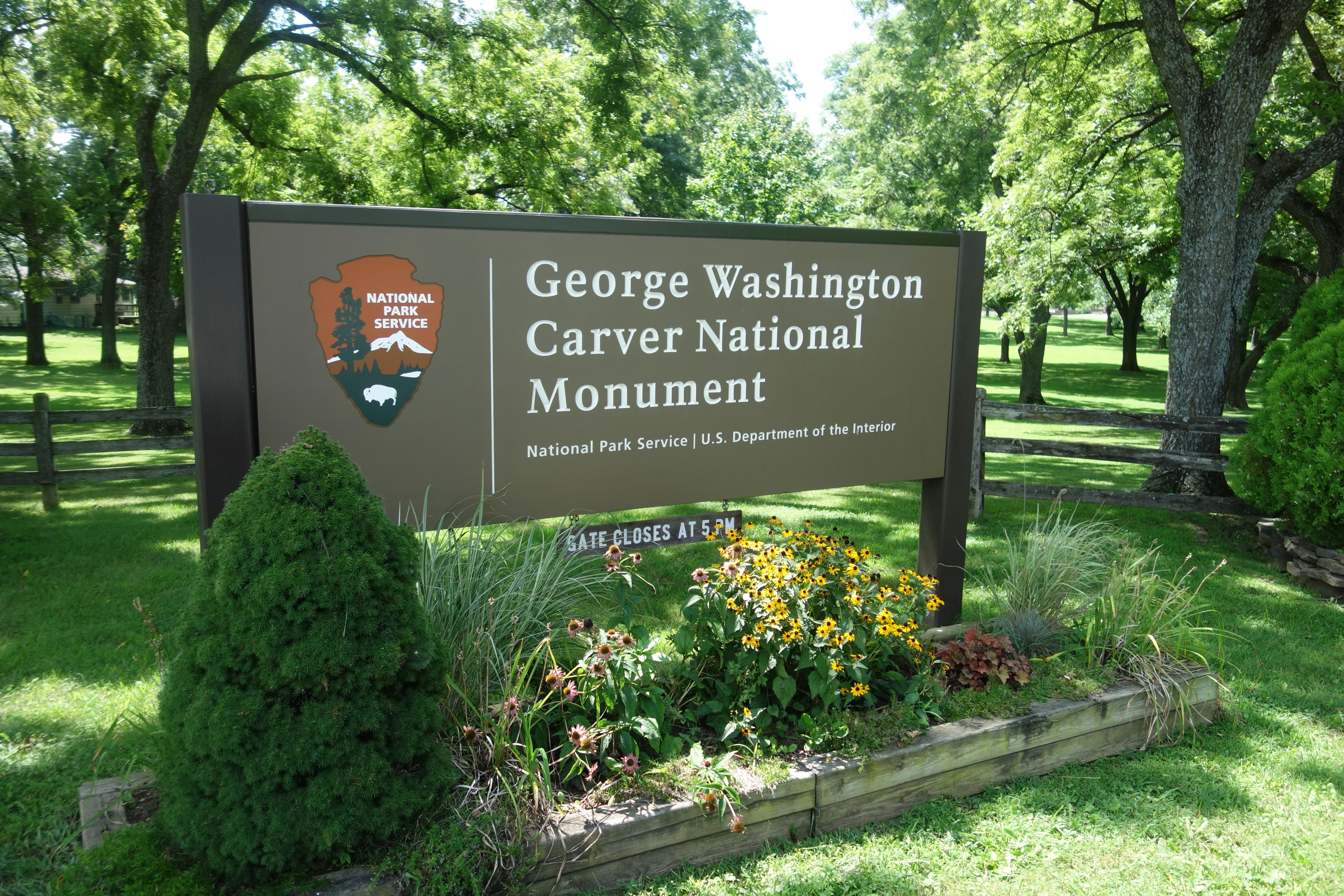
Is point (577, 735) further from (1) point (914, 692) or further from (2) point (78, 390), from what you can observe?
(2) point (78, 390)

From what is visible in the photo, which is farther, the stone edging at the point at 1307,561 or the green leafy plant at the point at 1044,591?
the stone edging at the point at 1307,561

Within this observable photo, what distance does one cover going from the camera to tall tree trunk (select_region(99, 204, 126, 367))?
25516 mm

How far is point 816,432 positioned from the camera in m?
4.74

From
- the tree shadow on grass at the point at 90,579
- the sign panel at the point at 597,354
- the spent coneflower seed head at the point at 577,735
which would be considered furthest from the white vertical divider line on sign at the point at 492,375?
the tree shadow on grass at the point at 90,579


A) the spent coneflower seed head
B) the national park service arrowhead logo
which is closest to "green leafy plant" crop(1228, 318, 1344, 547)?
the spent coneflower seed head

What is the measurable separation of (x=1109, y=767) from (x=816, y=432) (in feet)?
6.91

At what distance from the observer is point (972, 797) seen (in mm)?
3725

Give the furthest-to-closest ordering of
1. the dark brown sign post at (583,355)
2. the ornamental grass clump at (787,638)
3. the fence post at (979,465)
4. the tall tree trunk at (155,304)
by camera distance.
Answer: the tall tree trunk at (155,304), the fence post at (979,465), the ornamental grass clump at (787,638), the dark brown sign post at (583,355)

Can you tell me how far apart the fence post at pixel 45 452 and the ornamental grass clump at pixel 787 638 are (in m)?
8.24

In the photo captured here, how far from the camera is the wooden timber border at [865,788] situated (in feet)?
9.75

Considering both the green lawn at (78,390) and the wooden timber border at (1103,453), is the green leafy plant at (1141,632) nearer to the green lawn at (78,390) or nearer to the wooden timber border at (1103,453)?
the wooden timber border at (1103,453)

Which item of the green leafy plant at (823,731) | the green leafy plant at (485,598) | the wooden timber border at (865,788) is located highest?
the green leafy plant at (485,598)

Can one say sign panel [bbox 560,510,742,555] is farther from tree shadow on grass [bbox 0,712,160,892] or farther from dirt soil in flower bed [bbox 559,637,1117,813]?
tree shadow on grass [bbox 0,712,160,892]

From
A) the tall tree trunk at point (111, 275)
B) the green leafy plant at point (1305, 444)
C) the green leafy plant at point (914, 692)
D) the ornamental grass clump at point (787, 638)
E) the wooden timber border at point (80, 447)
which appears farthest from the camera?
the tall tree trunk at point (111, 275)
